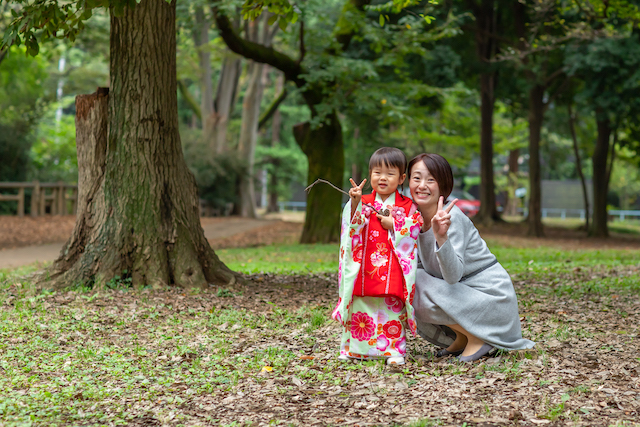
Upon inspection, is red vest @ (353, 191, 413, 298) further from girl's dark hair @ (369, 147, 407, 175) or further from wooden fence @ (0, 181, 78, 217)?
wooden fence @ (0, 181, 78, 217)

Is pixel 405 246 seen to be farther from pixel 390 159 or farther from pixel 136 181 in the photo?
pixel 136 181

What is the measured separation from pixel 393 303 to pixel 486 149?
1857 cm

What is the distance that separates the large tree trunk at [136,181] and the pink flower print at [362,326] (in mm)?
2871

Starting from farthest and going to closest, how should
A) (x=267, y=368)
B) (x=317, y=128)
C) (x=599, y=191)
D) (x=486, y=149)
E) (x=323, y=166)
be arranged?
(x=486, y=149)
(x=599, y=191)
(x=317, y=128)
(x=323, y=166)
(x=267, y=368)

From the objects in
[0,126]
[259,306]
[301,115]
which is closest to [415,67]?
[259,306]

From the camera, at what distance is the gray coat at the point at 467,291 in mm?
4051

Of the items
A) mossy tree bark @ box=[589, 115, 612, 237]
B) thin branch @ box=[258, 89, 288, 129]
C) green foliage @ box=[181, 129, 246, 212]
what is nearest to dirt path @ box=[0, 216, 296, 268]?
green foliage @ box=[181, 129, 246, 212]

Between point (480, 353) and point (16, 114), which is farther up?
point (16, 114)

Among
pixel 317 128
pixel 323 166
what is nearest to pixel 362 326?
pixel 323 166

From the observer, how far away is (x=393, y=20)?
1504cm

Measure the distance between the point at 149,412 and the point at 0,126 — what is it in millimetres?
19951

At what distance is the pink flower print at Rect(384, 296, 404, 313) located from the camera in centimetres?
416

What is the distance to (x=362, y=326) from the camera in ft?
13.9

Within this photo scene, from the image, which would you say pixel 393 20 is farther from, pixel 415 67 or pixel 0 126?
pixel 0 126
